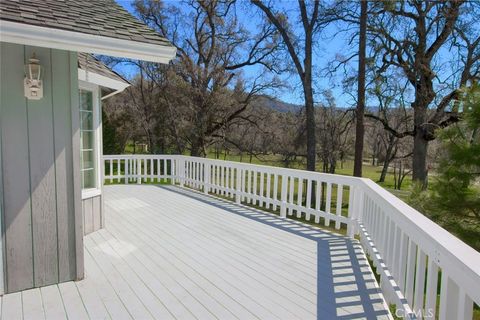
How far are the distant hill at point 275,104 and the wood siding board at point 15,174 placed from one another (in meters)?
15.9

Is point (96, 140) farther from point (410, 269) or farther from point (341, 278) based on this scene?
point (410, 269)

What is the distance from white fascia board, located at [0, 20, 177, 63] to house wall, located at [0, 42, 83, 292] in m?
0.37

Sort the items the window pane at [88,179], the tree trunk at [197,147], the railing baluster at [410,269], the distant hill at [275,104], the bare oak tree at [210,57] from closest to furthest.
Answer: the railing baluster at [410,269] < the window pane at [88,179] < the bare oak tree at [210,57] < the tree trunk at [197,147] < the distant hill at [275,104]

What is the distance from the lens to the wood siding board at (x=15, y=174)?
2.53 metres

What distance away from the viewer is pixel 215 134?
706 inches

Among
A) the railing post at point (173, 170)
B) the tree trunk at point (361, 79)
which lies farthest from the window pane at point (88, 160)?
the tree trunk at point (361, 79)

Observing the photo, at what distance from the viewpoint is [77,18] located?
9.05 feet

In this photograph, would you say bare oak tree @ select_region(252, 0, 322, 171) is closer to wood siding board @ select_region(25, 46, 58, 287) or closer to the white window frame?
the white window frame

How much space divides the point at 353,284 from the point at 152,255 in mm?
2129

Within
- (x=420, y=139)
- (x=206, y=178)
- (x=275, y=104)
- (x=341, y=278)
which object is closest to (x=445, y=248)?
(x=341, y=278)

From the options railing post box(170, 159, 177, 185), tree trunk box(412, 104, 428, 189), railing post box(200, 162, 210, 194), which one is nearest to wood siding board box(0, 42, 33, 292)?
railing post box(200, 162, 210, 194)

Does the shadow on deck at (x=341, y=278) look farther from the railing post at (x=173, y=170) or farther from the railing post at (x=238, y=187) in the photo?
the railing post at (x=173, y=170)

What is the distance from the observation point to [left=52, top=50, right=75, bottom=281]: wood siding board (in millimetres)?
2727

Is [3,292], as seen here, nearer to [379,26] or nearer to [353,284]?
[353,284]
